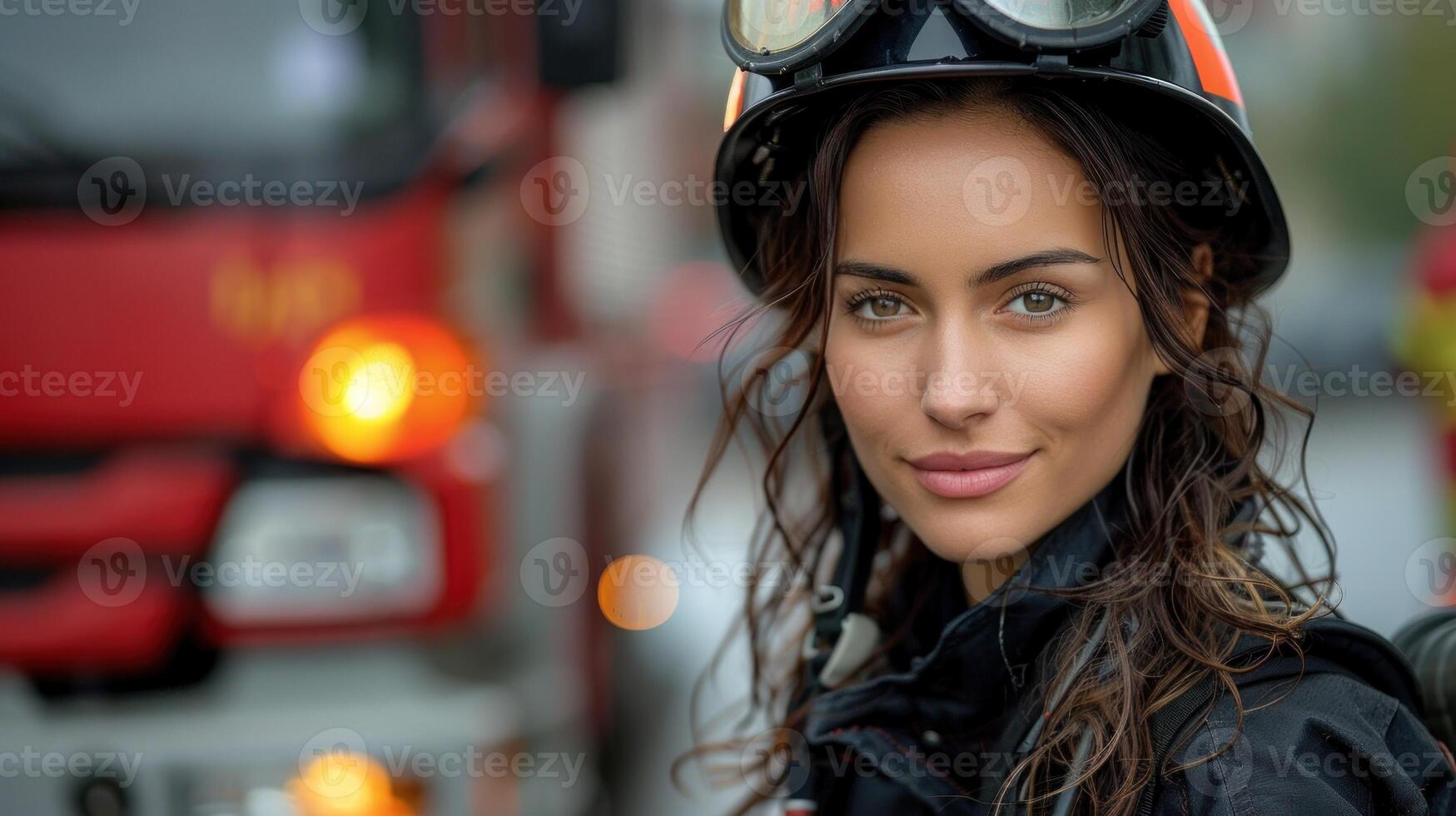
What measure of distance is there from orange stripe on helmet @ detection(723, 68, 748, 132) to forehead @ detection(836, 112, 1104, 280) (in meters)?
0.30

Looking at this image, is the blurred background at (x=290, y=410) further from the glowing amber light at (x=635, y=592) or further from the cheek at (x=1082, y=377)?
the cheek at (x=1082, y=377)

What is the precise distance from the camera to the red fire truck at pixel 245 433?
274 centimetres

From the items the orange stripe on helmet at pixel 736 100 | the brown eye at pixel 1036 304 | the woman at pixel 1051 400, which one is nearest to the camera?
the woman at pixel 1051 400

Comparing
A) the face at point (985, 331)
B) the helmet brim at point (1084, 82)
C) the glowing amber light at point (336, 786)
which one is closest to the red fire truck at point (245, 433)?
the glowing amber light at point (336, 786)

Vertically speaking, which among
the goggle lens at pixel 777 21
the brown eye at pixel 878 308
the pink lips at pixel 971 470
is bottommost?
the pink lips at pixel 971 470

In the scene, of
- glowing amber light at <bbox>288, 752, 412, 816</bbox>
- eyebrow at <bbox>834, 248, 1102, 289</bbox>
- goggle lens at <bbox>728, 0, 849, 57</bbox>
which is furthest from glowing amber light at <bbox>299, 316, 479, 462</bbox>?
eyebrow at <bbox>834, 248, 1102, 289</bbox>

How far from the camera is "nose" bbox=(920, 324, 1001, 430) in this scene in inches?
58.8

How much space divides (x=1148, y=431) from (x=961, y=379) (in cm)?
36

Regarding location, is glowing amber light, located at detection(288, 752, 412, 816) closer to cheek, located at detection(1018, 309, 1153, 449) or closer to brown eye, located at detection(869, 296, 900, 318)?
brown eye, located at detection(869, 296, 900, 318)

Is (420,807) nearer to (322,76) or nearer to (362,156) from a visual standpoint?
(362,156)

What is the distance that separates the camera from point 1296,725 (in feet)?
4.24

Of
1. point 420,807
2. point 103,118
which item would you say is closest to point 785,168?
point 420,807

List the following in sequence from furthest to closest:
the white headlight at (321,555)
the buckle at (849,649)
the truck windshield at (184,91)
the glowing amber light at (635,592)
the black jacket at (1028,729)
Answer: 1. the glowing amber light at (635,592)
2. the truck windshield at (184,91)
3. the white headlight at (321,555)
4. the buckle at (849,649)
5. the black jacket at (1028,729)

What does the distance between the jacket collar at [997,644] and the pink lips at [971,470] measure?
109mm
